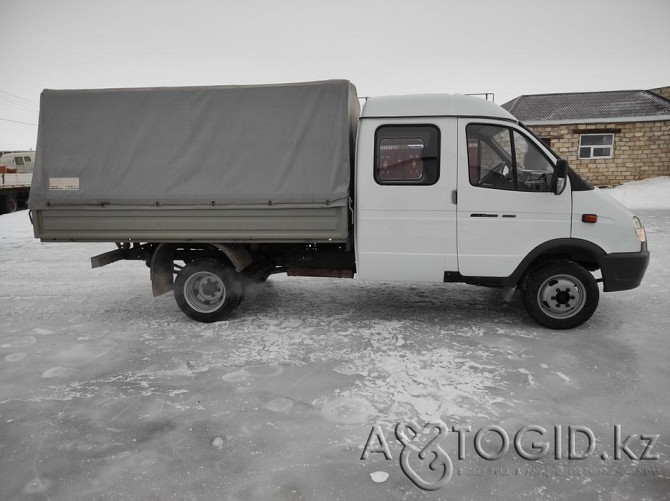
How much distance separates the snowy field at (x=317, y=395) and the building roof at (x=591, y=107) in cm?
1690

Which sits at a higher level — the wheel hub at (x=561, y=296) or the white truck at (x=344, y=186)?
the white truck at (x=344, y=186)

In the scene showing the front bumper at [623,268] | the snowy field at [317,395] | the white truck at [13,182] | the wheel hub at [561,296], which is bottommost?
the snowy field at [317,395]

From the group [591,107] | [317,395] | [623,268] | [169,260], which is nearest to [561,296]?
[623,268]

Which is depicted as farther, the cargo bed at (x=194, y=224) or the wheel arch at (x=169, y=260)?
the wheel arch at (x=169, y=260)

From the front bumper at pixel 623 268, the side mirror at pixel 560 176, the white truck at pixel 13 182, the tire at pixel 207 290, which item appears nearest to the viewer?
the side mirror at pixel 560 176

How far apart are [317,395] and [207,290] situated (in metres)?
2.54

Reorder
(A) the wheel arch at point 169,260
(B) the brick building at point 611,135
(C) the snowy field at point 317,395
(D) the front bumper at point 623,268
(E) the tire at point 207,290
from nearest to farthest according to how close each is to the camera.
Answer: (C) the snowy field at point 317,395 < (D) the front bumper at point 623,268 < (A) the wheel arch at point 169,260 < (E) the tire at point 207,290 < (B) the brick building at point 611,135

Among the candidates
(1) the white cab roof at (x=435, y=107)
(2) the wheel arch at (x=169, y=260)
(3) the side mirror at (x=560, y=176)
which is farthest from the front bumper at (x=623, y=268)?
Result: (2) the wheel arch at (x=169, y=260)

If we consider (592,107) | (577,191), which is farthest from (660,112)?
(577,191)

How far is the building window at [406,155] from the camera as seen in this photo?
5.21m

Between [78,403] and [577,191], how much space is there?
518 cm

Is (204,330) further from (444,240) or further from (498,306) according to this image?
(498,306)

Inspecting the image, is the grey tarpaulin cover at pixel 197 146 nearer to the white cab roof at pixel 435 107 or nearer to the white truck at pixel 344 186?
the white truck at pixel 344 186

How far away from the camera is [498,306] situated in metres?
Result: 6.28
